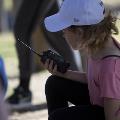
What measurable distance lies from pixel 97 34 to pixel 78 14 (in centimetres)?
14

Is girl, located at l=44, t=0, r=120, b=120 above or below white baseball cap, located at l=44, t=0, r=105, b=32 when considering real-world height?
below

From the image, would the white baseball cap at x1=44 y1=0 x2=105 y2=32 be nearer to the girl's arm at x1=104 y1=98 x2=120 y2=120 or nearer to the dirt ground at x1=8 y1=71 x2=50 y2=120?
the girl's arm at x1=104 y1=98 x2=120 y2=120

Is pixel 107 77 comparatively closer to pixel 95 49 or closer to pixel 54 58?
pixel 95 49

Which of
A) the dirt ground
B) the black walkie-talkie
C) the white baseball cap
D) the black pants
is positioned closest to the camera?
the white baseball cap

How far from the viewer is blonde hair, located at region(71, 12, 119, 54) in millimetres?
2623

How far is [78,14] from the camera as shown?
8.75 feet

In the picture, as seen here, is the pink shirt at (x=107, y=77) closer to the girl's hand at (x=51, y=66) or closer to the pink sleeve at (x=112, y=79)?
the pink sleeve at (x=112, y=79)

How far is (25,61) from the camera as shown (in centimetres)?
473

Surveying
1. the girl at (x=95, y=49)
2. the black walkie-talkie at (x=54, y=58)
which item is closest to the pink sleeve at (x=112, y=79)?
the girl at (x=95, y=49)

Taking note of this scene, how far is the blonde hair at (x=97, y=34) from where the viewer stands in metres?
2.62

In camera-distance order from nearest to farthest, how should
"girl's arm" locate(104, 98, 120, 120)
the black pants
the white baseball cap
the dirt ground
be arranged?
"girl's arm" locate(104, 98, 120, 120) → the white baseball cap → the black pants → the dirt ground

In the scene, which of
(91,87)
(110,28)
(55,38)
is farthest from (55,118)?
(55,38)

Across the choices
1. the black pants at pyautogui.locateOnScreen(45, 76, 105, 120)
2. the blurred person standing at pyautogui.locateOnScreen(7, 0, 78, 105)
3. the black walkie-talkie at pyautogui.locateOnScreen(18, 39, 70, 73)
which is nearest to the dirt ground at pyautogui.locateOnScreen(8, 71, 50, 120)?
the blurred person standing at pyautogui.locateOnScreen(7, 0, 78, 105)

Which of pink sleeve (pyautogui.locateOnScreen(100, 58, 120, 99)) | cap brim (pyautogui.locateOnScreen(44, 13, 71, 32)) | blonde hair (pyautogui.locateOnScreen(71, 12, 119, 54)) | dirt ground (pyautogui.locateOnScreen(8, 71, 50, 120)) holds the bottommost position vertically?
dirt ground (pyautogui.locateOnScreen(8, 71, 50, 120))
